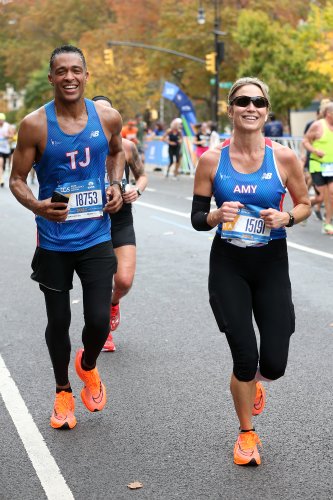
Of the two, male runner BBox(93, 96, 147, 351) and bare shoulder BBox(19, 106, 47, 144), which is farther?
male runner BBox(93, 96, 147, 351)

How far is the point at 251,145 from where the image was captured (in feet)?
15.6

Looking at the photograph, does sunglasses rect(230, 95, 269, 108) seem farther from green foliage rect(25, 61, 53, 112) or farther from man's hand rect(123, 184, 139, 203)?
green foliage rect(25, 61, 53, 112)

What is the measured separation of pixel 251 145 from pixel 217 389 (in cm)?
193

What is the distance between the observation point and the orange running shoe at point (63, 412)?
5352 millimetres

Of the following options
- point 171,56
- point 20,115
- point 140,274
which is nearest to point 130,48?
point 171,56

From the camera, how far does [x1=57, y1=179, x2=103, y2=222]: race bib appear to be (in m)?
5.12

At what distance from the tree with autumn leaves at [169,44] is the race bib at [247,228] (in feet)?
90.6

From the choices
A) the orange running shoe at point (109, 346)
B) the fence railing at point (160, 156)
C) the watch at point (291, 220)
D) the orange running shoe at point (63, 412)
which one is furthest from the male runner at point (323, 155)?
the fence railing at point (160, 156)

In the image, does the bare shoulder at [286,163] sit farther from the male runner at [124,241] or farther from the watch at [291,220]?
the male runner at [124,241]

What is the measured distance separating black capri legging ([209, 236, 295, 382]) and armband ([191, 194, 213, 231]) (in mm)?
123

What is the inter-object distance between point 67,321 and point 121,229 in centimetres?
198

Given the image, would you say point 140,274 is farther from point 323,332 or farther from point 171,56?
point 171,56

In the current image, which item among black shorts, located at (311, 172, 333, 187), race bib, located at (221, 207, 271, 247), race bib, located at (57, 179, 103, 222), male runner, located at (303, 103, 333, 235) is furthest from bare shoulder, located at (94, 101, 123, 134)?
black shorts, located at (311, 172, 333, 187)

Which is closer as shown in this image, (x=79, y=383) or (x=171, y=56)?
(x=79, y=383)
